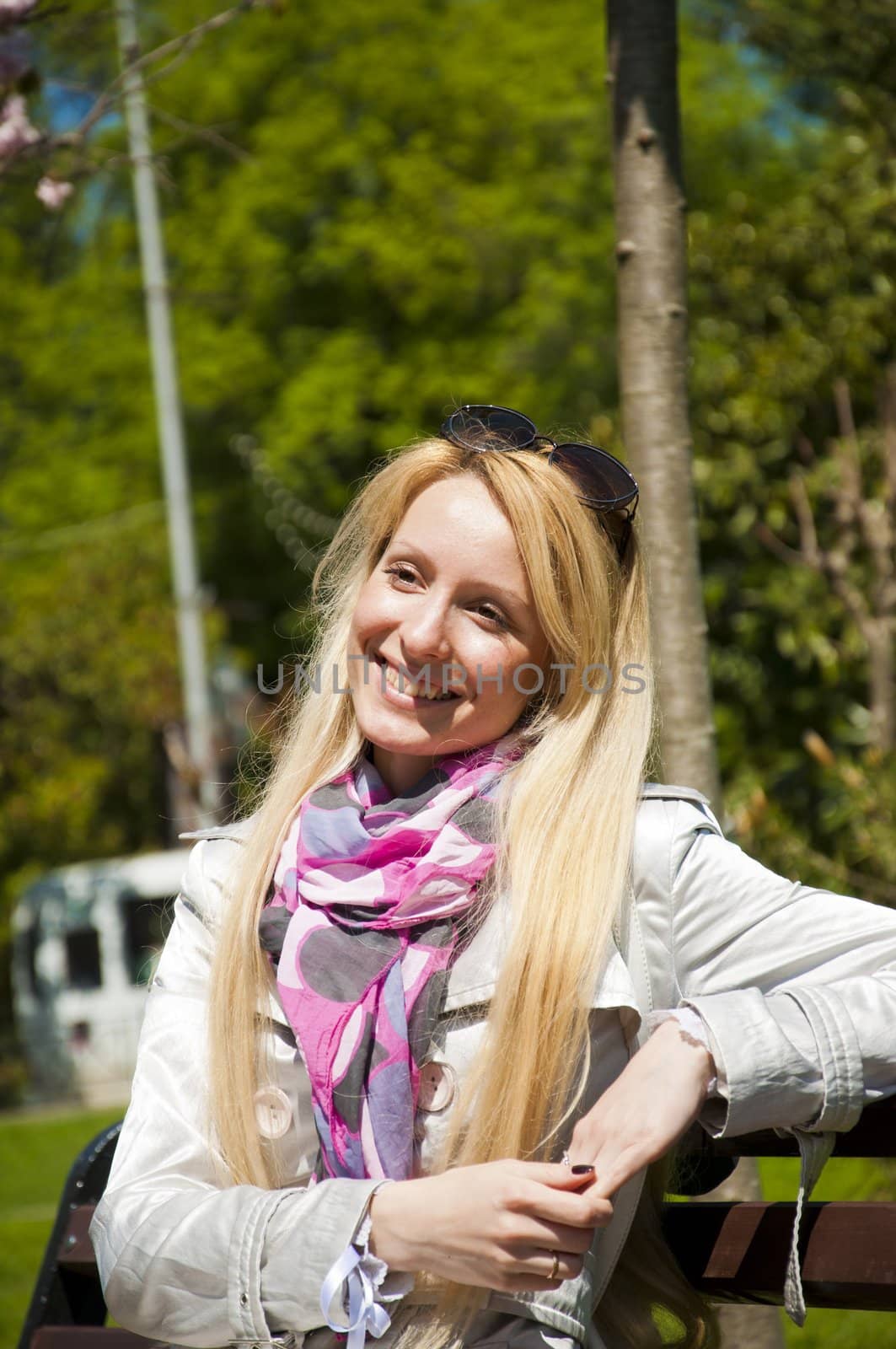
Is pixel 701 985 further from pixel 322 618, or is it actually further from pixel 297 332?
pixel 297 332

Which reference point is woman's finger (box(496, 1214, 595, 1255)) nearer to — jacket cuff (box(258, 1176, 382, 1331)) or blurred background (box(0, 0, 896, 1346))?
jacket cuff (box(258, 1176, 382, 1331))

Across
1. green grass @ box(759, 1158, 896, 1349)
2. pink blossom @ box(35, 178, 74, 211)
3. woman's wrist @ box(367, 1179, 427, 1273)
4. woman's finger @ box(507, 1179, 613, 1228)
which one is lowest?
green grass @ box(759, 1158, 896, 1349)

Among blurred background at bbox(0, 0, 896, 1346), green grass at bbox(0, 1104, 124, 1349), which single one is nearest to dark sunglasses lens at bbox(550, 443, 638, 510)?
green grass at bbox(0, 1104, 124, 1349)

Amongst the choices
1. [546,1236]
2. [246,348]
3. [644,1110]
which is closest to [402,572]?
[644,1110]

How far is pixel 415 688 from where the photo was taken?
2.11m

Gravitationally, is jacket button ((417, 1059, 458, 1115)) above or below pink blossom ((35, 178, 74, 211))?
below

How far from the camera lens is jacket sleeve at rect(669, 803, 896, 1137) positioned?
177 cm

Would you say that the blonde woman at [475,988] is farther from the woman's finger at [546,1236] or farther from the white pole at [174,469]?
the white pole at [174,469]

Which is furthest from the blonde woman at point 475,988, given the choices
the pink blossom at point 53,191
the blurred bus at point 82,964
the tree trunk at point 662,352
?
the blurred bus at point 82,964

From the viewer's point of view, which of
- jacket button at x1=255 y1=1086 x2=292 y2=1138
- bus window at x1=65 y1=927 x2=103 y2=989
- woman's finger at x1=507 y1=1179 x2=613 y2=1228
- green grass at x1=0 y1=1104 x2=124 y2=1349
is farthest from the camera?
bus window at x1=65 y1=927 x2=103 y2=989

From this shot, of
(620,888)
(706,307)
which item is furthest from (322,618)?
(706,307)

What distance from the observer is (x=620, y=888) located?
74.9 inches

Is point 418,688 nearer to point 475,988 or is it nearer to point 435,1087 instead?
point 475,988

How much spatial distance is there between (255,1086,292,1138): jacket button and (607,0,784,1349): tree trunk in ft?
3.90
